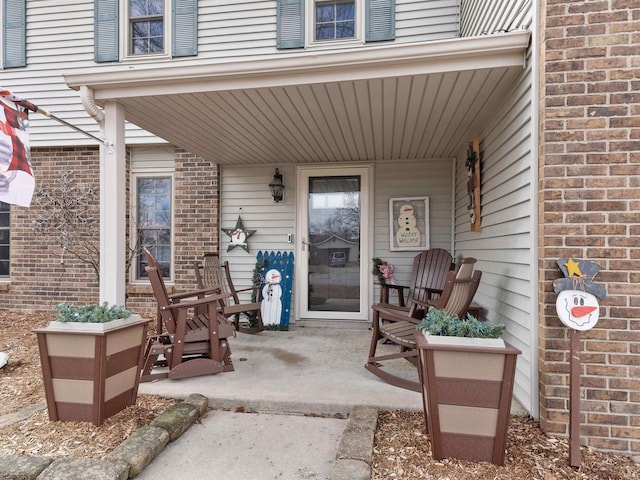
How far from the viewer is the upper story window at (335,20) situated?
4766 millimetres

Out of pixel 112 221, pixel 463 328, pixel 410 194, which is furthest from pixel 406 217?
pixel 112 221

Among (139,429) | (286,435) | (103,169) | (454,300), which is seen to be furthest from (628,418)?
(103,169)

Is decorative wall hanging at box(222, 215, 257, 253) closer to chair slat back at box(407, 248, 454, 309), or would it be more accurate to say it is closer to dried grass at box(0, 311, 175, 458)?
chair slat back at box(407, 248, 454, 309)

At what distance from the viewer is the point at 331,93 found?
268 cm

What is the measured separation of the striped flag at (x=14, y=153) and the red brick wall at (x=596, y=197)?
303 cm

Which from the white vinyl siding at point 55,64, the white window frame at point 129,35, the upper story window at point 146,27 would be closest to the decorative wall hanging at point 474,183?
the white window frame at point 129,35

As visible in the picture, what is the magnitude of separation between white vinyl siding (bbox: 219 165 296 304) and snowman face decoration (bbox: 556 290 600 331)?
340 centimetres

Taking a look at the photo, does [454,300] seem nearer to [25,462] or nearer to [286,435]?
[286,435]

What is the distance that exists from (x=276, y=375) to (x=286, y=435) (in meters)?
0.77

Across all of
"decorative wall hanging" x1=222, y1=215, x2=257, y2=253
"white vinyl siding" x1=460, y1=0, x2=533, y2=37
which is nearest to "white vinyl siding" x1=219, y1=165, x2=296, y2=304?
"decorative wall hanging" x1=222, y1=215, x2=257, y2=253

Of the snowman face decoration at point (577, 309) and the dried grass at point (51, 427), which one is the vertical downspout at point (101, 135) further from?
the snowman face decoration at point (577, 309)

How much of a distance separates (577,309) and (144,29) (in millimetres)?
6132

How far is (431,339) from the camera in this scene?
71.6 inches

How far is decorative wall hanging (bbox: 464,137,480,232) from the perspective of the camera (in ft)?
10.7
